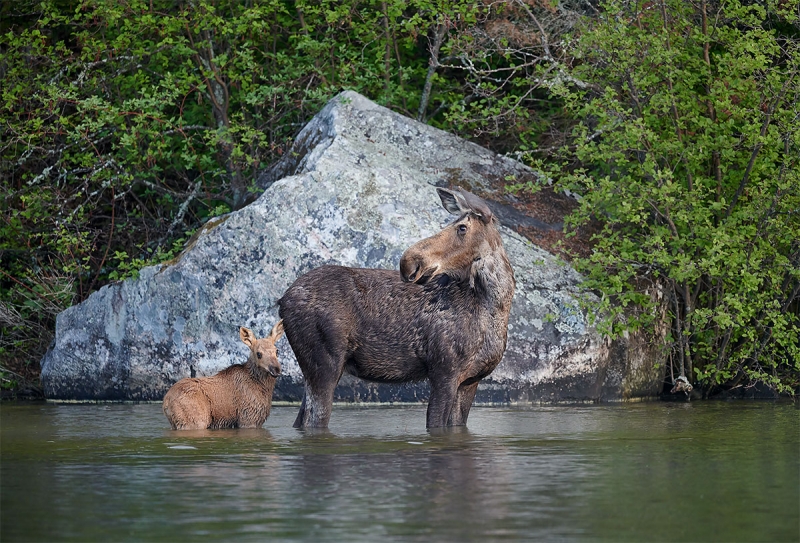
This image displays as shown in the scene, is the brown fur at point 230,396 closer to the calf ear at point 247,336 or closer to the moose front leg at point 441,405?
the calf ear at point 247,336

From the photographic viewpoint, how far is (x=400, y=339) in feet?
35.8

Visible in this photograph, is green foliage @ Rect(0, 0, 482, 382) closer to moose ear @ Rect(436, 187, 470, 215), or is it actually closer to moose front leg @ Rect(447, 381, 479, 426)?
moose ear @ Rect(436, 187, 470, 215)

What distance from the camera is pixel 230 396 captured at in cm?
1120

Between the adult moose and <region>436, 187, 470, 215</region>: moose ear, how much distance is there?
0.5 inches

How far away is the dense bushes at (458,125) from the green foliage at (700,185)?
4cm

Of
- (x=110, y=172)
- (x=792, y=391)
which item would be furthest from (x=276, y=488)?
(x=110, y=172)

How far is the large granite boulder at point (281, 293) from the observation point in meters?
13.4

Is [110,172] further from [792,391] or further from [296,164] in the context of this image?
[792,391]

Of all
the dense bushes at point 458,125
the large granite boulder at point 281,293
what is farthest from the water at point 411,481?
the dense bushes at point 458,125

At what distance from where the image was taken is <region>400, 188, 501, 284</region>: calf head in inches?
422

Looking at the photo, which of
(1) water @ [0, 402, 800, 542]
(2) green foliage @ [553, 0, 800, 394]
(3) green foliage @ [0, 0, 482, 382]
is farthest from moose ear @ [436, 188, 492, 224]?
(3) green foliage @ [0, 0, 482, 382]

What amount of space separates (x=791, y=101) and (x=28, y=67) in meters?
10.5

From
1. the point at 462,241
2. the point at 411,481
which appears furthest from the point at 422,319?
the point at 411,481

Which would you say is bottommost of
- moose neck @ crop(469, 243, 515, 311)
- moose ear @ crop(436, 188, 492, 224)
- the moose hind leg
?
the moose hind leg
